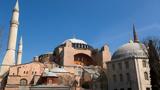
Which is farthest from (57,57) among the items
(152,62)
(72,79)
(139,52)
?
(152,62)

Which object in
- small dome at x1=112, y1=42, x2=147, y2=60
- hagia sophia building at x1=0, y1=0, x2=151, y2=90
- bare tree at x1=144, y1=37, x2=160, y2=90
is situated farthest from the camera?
small dome at x1=112, y1=42, x2=147, y2=60

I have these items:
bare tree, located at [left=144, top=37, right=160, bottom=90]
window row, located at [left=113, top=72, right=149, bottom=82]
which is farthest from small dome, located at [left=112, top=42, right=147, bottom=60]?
bare tree, located at [left=144, top=37, right=160, bottom=90]

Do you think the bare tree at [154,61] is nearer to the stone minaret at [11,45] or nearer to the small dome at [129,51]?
the small dome at [129,51]

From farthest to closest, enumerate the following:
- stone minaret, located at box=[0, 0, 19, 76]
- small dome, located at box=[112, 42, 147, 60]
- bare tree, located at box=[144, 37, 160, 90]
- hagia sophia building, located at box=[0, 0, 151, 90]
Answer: stone minaret, located at box=[0, 0, 19, 76] → small dome, located at box=[112, 42, 147, 60] → hagia sophia building, located at box=[0, 0, 151, 90] → bare tree, located at box=[144, 37, 160, 90]

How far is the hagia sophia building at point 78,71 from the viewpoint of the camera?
109ft

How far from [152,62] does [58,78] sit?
1813cm

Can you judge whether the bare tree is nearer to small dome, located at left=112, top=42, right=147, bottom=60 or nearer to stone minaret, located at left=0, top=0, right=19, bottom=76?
small dome, located at left=112, top=42, right=147, bottom=60

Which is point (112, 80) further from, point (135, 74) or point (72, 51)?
point (72, 51)

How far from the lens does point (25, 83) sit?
1447 inches

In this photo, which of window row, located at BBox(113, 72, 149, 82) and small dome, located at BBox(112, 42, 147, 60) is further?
small dome, located at BBox(112, 42, 147, 60)

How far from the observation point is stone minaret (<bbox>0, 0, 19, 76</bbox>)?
40062 mm

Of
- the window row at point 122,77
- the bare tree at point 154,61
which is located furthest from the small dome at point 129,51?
the bare tree at point 154,61

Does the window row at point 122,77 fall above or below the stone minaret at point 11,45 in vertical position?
below

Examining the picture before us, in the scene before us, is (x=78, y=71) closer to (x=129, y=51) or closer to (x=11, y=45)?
(x=129, y=51)
